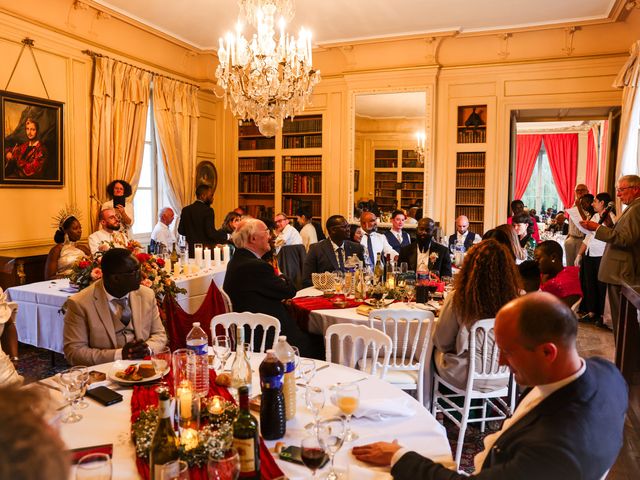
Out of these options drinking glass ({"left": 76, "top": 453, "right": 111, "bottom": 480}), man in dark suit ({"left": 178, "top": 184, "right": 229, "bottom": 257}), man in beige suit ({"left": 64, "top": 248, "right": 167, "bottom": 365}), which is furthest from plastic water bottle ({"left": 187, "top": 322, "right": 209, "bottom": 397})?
man in dark suit ({"left": 178, "top": 184, "right": 229, "bottom": 257})

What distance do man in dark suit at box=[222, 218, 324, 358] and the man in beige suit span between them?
926 mm

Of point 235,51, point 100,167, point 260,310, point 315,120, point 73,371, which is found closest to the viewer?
point 73,371

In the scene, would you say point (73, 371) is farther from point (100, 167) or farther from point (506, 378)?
point (100, 167)

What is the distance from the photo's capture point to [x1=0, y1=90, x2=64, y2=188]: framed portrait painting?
595 cm

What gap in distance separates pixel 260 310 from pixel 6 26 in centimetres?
487

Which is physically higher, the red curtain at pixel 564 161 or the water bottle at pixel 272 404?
the red curtain at pixel 564 161

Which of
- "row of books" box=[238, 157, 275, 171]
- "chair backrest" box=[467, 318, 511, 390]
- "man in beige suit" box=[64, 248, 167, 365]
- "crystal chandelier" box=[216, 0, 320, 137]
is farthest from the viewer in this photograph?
"row of books" box=[238, 157, 275, 171]

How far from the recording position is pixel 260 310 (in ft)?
12.4

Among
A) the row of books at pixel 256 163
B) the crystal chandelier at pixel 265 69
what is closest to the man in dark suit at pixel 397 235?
the crystal chandelier at pixel 265 69

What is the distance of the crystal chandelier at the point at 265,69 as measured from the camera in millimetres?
4949

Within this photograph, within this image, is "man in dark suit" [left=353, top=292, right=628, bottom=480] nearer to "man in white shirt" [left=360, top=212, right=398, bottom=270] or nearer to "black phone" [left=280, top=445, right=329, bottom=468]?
"black phone" [left=280, top=445, right=329, bottom=468]

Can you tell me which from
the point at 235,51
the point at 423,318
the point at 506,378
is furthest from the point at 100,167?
the point at 506,378

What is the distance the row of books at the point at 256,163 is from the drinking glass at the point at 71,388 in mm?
7814

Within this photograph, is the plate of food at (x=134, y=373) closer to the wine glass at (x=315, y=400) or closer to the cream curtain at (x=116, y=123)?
the wine glass at (x=315, y=400)
